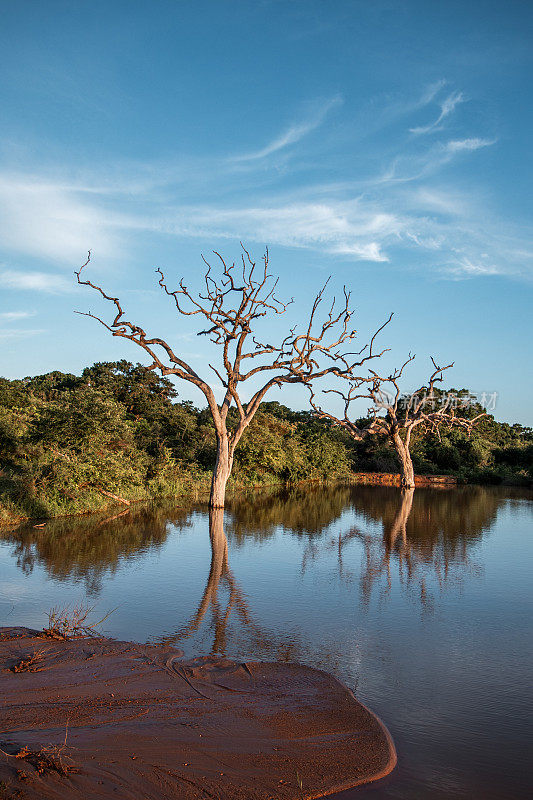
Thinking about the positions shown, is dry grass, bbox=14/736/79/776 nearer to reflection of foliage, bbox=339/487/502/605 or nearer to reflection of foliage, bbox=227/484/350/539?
reflection of foliage, bbox=339/487/502/605

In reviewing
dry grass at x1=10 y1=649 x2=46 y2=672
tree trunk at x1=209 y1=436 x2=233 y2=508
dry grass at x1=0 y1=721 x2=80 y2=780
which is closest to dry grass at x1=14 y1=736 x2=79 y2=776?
dry grass at x1=0 y1=721 x2=80 y2=780

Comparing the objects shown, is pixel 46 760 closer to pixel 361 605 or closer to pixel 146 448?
pixel 361 605

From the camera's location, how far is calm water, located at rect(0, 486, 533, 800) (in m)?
4.69

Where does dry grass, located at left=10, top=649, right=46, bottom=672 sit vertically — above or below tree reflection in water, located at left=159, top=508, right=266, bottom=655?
above

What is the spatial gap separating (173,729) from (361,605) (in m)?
Answer: 4.69

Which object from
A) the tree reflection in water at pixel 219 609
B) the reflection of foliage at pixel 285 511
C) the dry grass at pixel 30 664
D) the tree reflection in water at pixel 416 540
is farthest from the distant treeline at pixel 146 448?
the dry grass at pixel 30 664

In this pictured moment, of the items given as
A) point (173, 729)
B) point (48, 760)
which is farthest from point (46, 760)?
point (173, 729)

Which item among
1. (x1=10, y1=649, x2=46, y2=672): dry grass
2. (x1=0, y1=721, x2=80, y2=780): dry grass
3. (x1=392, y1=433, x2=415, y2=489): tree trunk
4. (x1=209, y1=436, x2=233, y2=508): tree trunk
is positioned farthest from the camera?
(x1=392, y1=433, x2=415, y2=489): tree trunk

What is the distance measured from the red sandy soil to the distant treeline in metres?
10.4

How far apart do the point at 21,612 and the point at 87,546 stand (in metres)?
4.75

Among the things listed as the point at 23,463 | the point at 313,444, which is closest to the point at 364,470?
the point at 313,444

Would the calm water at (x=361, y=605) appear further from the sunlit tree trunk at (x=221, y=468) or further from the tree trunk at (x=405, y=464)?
the tree trunk at (x=405, y=464)

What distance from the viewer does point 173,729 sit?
4.39 m

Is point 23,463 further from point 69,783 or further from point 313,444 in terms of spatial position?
point 313,444
